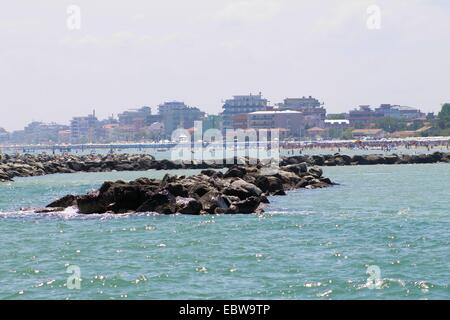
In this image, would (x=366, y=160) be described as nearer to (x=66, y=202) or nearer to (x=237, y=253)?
(x=66, y=202)

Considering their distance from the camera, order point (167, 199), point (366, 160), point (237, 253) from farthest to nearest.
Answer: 1. point (366, 160)
2. point (167, 199)
3. point (237, 253)

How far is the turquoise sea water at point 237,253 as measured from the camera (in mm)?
21578

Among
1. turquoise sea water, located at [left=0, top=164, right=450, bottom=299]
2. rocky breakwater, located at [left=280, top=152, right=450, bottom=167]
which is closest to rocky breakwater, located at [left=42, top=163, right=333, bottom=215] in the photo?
turquoise sea water, located at [left=0, top=164, right=450, bottom=299]

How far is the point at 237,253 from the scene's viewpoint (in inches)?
1090

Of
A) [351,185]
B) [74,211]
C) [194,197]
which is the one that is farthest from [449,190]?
[74,211]

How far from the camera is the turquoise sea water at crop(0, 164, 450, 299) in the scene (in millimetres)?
21578

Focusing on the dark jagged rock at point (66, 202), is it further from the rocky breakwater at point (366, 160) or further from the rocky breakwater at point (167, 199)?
the rocky breakwater at point (366, 160)

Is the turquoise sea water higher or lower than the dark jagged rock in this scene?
lower

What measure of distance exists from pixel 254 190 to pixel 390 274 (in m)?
21.4

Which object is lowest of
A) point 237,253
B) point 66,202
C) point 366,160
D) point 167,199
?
point 366,160

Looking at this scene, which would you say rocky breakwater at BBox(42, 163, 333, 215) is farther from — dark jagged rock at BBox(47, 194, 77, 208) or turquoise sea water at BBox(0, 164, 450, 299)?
turquoise sea water at BBox(0, 164, 450, 299)

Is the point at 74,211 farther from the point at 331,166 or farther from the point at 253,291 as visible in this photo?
the point at 331,166

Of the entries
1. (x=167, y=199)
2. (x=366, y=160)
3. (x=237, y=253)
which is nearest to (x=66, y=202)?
(x=167, y=199)

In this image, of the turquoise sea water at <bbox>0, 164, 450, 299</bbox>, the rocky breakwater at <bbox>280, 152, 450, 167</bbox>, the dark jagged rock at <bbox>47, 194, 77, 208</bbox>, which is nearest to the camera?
the turquoise sea water at <bbox>0, 164, 450, 299</bbox>
